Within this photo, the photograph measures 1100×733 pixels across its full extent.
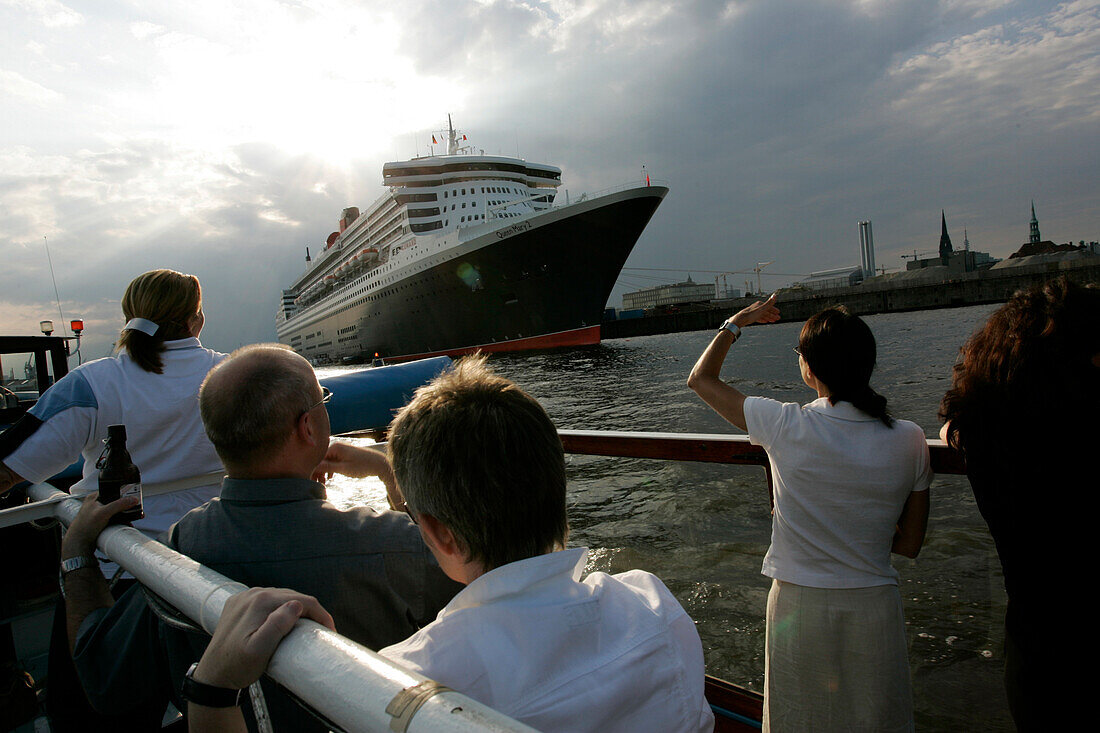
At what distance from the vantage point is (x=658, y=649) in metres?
0.72

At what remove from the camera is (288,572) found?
1077 millimetres

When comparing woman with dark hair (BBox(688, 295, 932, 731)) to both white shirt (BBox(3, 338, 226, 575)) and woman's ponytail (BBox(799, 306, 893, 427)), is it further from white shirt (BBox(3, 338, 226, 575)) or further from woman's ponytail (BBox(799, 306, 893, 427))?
white shirt (BBox(3, 338, 226, 575))

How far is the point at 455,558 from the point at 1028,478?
1151mm

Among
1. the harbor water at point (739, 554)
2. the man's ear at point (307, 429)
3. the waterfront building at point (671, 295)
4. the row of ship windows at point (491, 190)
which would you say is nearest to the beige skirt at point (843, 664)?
the harbor water at point (739, 554)

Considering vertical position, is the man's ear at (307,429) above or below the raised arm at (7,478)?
above

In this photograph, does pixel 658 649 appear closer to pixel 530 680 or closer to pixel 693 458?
pixel 530 680

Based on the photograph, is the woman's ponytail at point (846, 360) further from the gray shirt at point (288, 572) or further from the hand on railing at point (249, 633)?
the hand on railing at point (249, 633)

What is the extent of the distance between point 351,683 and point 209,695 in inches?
13.1

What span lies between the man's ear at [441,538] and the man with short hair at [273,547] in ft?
1.02

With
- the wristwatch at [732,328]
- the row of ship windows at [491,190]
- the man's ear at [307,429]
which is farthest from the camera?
the row of ship windows at [491,190]

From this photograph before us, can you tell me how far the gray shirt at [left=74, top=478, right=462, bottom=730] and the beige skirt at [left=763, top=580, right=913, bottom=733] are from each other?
0.99 metres

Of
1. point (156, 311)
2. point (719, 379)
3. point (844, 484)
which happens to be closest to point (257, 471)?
point (156, 311)

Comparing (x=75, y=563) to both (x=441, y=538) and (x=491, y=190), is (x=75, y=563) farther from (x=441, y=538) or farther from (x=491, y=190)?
(x=491, y=190)

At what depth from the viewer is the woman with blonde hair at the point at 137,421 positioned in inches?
63.5
